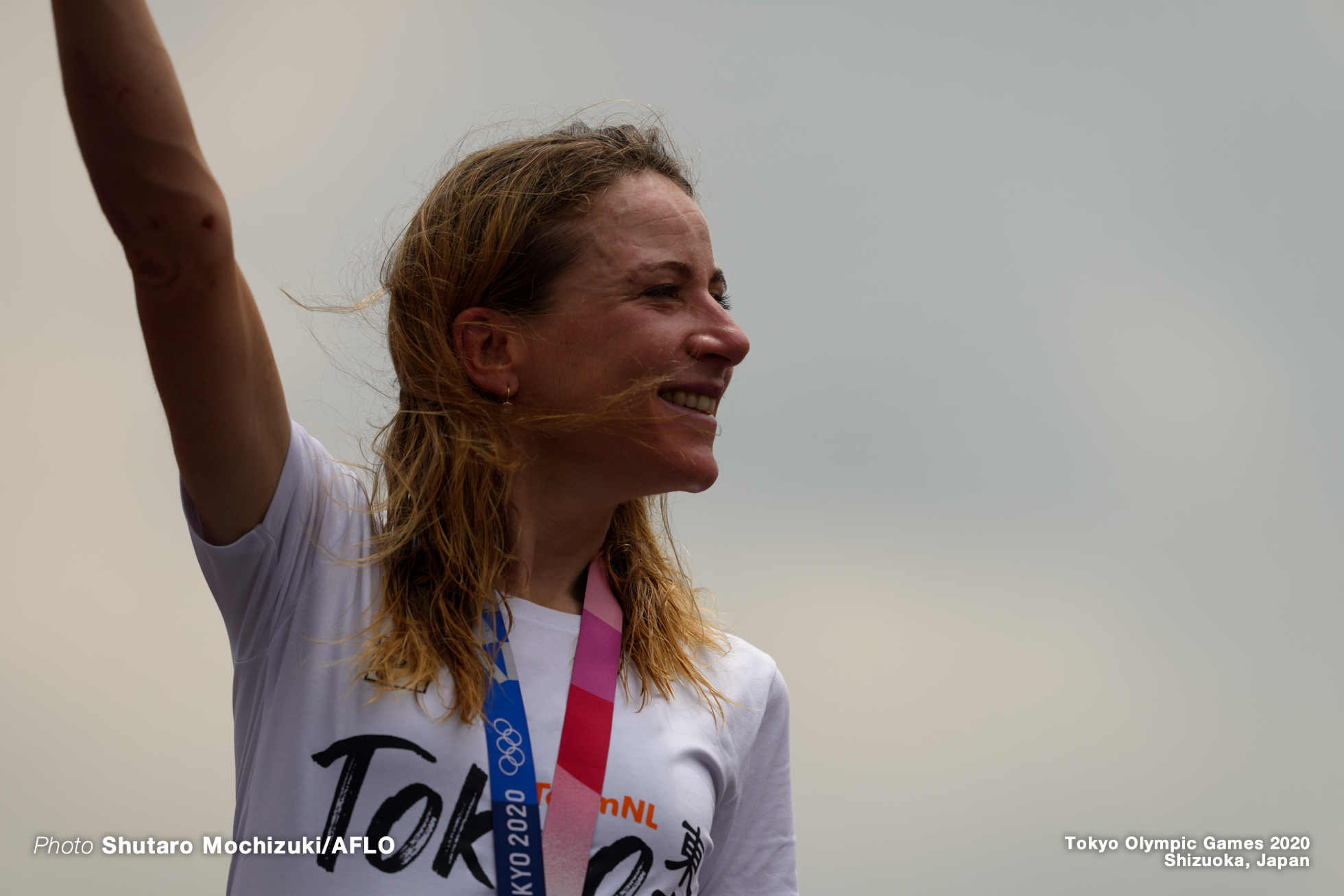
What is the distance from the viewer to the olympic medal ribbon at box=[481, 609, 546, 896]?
1.48m

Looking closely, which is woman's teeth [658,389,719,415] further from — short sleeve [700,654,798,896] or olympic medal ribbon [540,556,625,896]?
short sleeve [700,654,798,896]

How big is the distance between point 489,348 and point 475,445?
0.21 metres

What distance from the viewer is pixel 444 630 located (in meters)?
1.63

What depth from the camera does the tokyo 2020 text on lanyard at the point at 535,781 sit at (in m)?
1.49

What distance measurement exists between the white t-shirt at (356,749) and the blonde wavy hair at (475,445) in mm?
55

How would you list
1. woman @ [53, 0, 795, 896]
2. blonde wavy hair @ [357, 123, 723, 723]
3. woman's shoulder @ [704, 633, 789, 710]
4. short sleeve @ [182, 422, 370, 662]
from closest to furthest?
woman @ [53, 0, 795, 896] < short sleeve @ [182, 422, 370, 662] < blonde wavy hair @ [357, 123, 723, 723] < woman's shoulder @ [704, 633, 789, 710]

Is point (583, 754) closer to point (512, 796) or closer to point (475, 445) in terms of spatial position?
point (512, 796)

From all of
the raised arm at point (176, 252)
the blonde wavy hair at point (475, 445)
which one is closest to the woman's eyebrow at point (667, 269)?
the blonde wavy hair at point (475, 445)

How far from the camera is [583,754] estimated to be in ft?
5.25

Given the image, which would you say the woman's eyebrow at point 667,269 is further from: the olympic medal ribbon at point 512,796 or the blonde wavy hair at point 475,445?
the olympic medal ribbon at point 512,796

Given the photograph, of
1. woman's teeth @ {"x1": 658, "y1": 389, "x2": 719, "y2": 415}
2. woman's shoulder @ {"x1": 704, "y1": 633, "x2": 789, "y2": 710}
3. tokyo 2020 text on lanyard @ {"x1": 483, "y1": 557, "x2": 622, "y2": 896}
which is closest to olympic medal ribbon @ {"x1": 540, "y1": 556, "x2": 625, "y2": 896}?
tokyo 2020 text on lanyard @ {"x1": 483, "y1": 557, "x2": 622, "y2": 896}

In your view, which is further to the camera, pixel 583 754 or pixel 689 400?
pixel 689 400

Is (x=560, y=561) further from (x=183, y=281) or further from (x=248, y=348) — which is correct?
(x=183, y=281)

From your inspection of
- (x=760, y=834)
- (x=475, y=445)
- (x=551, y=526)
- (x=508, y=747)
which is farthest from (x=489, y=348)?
(x=760, y=834)
